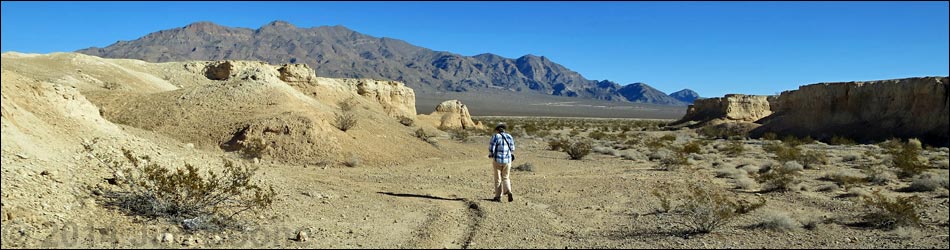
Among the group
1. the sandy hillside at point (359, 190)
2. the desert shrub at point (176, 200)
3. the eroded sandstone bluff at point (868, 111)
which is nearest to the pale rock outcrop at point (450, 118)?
the sandy hillside at point (359, 190)

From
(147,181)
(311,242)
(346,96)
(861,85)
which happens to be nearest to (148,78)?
(346,96)

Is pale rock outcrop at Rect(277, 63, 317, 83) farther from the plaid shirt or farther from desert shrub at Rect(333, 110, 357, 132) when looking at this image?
the plaid shirt

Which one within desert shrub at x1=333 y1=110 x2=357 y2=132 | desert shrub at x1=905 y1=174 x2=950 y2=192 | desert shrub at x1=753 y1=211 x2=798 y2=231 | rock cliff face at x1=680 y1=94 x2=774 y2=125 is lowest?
desert shrub at x1=753 y1=211 x2=798 y2=231

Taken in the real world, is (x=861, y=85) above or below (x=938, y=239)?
above

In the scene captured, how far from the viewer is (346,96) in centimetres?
3556

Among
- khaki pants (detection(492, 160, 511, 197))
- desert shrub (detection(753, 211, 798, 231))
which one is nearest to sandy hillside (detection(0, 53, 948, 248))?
desert shrub (detection(753, 211, 798, 231))

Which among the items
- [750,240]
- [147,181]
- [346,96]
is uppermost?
[346,96]

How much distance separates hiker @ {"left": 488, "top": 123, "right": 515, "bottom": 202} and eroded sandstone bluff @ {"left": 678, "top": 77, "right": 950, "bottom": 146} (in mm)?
33468

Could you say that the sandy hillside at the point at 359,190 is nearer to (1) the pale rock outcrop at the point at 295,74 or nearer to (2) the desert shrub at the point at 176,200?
(2) the desert shrub at the point at 176,200

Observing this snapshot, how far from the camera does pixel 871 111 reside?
4075cm

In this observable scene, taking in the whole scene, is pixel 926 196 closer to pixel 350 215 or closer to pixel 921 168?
pixel 921 168

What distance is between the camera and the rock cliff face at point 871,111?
36.0 m

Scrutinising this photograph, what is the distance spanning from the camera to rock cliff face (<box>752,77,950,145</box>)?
118 ft

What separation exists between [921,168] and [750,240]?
10261 millimetres
